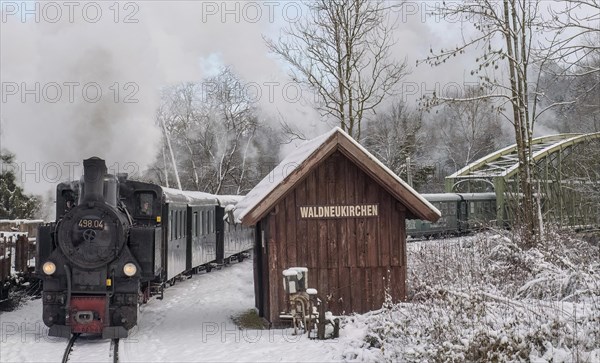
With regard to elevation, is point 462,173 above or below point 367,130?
below

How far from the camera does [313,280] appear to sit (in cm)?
1054

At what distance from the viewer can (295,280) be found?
31.9 feet

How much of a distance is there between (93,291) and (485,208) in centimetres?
3047

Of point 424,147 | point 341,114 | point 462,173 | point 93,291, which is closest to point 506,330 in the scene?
point 93,291

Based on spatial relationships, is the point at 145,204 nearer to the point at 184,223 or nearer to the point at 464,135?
the point at 184,223

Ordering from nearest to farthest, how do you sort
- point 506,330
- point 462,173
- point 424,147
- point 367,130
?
point 506,330
point 462,173
point 367,130
point 424,147

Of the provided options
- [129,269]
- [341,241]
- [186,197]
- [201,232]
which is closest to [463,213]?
[201,232]

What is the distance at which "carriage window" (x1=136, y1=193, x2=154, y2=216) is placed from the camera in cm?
1142

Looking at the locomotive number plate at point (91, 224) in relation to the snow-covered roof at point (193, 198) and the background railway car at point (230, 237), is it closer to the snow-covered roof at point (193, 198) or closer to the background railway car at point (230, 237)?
the snow-covered roof at point (193, 198)

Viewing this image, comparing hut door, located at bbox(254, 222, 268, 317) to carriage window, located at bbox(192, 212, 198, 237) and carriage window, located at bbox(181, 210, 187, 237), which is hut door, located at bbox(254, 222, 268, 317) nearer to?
carriage window, located at bbox(181, 210, 187, 237)

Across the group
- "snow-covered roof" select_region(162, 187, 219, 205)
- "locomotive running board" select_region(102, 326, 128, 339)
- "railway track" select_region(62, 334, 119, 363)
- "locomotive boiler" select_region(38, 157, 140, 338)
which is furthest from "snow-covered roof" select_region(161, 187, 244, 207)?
"railway track" select_region(62, 334, 119, 363)

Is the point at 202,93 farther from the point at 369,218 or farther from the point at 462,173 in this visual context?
the point at 369,218

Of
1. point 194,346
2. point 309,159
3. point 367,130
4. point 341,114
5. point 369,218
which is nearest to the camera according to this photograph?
point 194,346

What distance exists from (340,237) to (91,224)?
4454 mm
